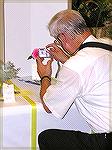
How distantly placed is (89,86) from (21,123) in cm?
34

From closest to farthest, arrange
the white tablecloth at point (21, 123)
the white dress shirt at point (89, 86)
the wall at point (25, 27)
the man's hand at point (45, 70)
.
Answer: the white dress shirt at point (89, 86) → the white tablecloth at point (21, 123) → the man's hand at point (45, 70) → the wall at point (25, 27)

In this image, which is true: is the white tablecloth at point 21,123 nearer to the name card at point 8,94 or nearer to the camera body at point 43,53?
the name card at point 8,94

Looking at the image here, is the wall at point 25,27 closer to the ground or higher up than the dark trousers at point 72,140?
higher up

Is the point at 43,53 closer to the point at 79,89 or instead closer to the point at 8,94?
the point at 8,94

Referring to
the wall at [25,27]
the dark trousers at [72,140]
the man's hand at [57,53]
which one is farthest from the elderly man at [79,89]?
the wall at [25,27]

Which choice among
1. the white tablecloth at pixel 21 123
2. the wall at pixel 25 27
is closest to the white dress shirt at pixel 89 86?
the white tablecloth at pixel 21 123

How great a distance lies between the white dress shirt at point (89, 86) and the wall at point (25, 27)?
22.8 inches

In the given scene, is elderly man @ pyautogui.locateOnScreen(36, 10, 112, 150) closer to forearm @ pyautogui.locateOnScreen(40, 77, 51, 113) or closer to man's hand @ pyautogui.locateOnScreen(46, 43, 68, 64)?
forearm @ pyautogui.locateOnScreen(40, 77, 51, 113)

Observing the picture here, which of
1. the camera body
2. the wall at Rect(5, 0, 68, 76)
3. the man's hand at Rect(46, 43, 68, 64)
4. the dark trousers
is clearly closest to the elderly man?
the dark trousers

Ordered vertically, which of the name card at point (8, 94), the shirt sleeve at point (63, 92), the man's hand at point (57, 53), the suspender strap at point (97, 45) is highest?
the suspender strap at point (97, 45)

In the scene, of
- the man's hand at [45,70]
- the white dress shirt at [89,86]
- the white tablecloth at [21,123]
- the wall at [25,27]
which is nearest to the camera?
the white dress shirt at [89,86]

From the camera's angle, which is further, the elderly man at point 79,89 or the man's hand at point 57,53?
the man's hand at point 57,53

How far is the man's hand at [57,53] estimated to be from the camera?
4.58ft

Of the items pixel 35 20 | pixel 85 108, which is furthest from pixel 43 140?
pixel 35 20
